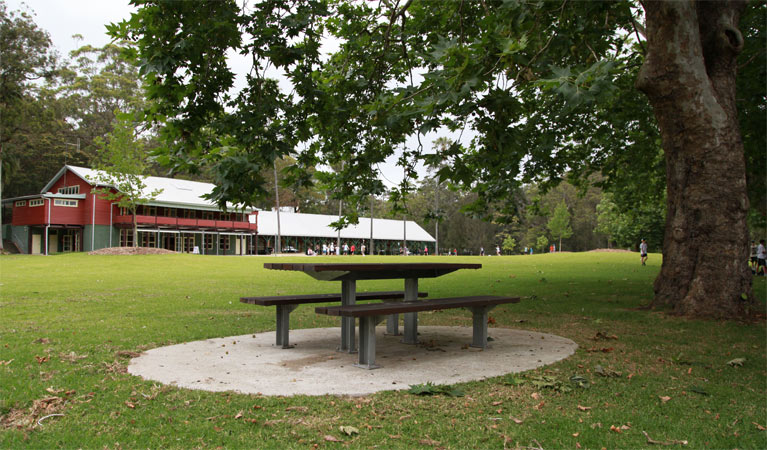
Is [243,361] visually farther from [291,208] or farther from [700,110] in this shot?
[291,208]

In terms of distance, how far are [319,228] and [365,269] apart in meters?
53.5

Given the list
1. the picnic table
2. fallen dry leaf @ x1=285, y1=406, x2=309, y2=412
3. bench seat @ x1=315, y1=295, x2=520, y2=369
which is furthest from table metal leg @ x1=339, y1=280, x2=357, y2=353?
fallen dry leaf @ x1=285, y1=406, x2=309, y2=412

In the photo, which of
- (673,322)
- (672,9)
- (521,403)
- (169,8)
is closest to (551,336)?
(673,322)

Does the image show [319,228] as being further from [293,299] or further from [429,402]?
[429,402]

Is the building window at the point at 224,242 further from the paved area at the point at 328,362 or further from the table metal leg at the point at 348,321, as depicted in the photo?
the table metal leg at the point at 348,321

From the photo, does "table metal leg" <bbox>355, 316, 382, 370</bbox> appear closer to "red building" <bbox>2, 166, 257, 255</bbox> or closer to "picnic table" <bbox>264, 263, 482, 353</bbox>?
"picnic table" <bbox>264, 263, 482, 353</bbox>

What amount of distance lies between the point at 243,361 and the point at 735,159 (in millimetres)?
8071

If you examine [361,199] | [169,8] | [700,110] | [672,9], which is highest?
[672,9]

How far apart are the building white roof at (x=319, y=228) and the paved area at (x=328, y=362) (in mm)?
45692

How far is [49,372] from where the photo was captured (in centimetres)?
527

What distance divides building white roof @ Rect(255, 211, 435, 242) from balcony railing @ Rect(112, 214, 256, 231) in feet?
7.54

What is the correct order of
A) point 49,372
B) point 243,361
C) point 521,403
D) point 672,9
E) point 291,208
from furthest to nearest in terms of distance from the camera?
point 291,208, point 672,9, point 243,361, point 49,372, point 521,403

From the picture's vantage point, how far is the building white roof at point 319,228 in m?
56.0

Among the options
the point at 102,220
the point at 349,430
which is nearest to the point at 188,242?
the point at 102,220
